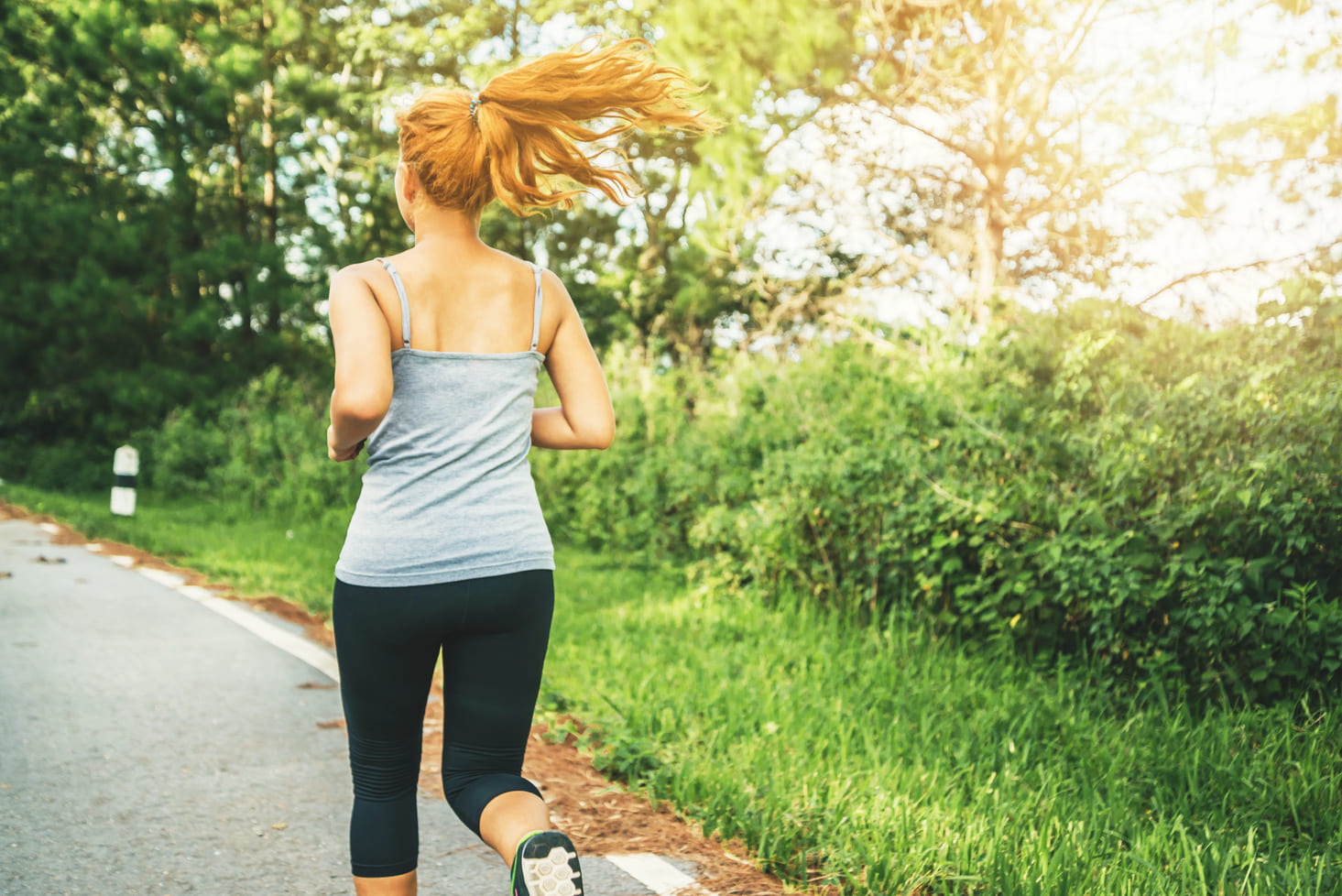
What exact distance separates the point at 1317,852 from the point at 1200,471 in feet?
5.98

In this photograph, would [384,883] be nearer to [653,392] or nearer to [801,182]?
[653,392]

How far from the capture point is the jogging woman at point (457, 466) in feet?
6.93

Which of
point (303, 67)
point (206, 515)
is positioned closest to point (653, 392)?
point (206, 515)

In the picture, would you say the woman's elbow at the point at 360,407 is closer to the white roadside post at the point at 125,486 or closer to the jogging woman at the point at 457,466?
the jogging woman at the point at 457,466

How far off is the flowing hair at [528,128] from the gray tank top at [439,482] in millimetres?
256

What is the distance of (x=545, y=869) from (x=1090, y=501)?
3.99m

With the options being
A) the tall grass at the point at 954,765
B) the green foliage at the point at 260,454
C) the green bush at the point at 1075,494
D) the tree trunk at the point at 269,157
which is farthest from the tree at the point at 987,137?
the tree trunk at the point at 269,157

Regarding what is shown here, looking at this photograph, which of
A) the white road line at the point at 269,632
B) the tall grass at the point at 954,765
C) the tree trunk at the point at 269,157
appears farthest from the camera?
the tree trunk at the point at 269,157

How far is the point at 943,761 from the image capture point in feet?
14.3

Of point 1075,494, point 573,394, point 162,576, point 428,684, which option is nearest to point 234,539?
point 162,576

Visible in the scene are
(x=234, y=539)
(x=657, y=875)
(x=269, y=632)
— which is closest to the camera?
(x=657, y=875)

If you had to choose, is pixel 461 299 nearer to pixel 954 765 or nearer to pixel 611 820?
pixel 611 820

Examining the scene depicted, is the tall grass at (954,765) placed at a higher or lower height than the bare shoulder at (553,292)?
lower

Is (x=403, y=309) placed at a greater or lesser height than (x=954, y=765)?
greater
